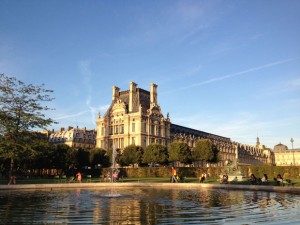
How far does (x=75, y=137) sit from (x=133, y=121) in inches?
1642

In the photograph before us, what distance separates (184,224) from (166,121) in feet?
365

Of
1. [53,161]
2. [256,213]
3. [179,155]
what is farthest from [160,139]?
[256,213]

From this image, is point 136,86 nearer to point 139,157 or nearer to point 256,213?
point 139,157

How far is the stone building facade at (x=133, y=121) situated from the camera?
114 metres

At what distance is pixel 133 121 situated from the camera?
11481 centimetres

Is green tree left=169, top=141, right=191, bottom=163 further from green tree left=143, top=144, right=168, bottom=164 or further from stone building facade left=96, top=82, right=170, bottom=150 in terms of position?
stone building facade left=96, top=82, right=170, bottom=150

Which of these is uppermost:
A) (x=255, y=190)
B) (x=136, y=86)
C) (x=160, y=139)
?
(x=136, y=86)

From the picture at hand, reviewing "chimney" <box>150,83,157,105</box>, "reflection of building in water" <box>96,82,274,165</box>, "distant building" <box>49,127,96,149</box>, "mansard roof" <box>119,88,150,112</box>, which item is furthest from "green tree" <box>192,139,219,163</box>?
"distant building" <box>49,127,96,149</box>

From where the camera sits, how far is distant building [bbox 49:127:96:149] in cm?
14438

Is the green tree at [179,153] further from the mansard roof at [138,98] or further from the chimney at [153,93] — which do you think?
the chimney at [153,93]

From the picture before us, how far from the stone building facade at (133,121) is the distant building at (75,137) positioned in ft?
79.4

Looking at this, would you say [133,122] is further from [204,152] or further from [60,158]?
[60,158]

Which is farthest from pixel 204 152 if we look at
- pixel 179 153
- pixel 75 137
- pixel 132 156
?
pixel 75 137

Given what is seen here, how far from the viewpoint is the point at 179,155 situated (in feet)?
291
